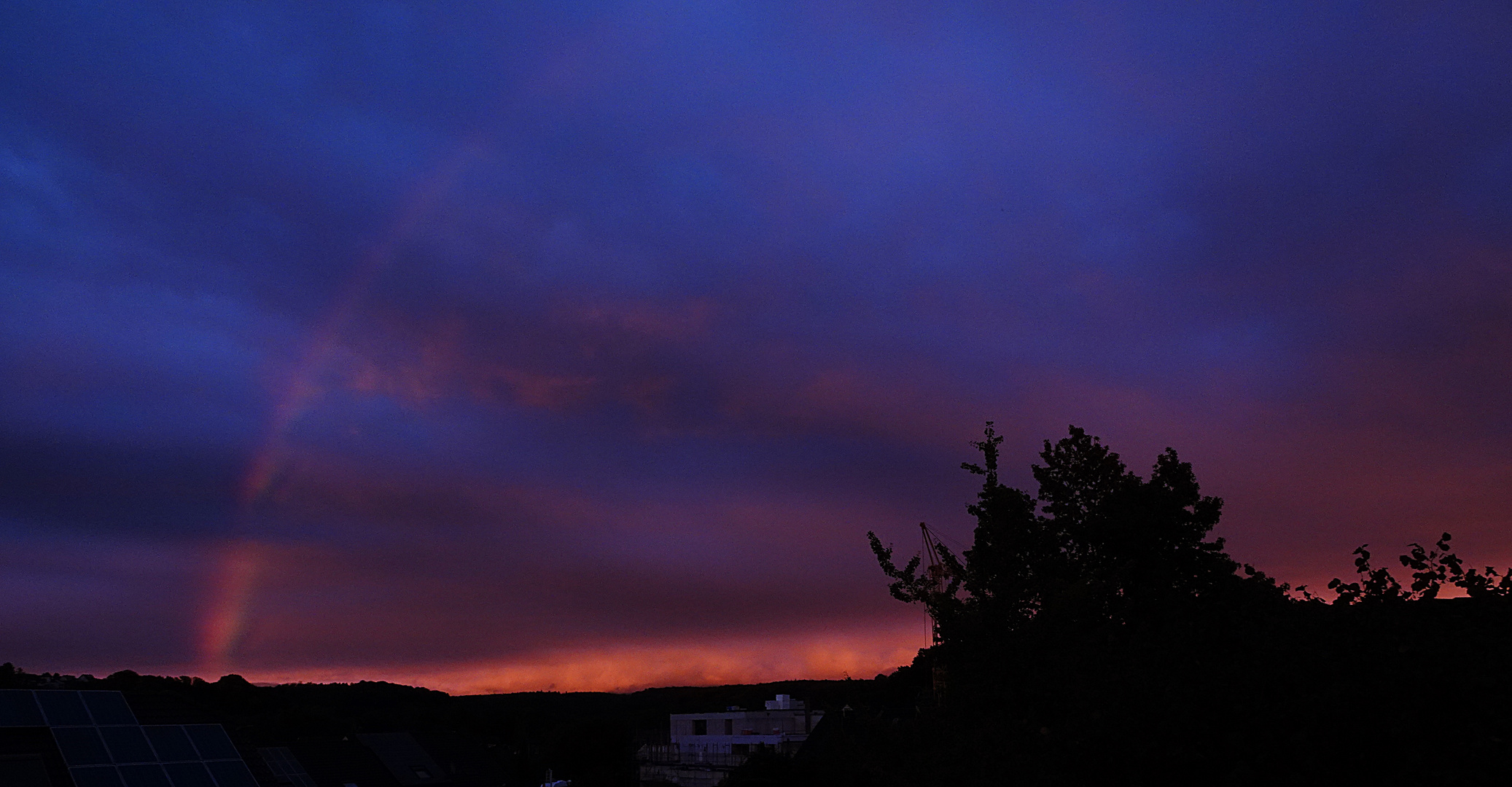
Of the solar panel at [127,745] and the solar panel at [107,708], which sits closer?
the solar panel at [127,745]

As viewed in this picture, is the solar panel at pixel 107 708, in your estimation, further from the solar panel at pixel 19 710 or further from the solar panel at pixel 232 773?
the solar panel at pixel 232 773

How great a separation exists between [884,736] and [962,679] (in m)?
3.24

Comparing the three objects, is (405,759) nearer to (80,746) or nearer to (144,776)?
(144,776)

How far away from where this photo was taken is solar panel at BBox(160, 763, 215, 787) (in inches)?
1462

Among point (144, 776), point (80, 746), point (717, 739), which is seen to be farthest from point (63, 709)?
point (717, 739)

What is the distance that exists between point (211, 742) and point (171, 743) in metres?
2.24

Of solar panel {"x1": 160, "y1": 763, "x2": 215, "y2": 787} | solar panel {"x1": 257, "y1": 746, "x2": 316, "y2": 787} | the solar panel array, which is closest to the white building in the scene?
solar panel {"x1": 257, "y1": 746, "x2": 316, "y2": 787}

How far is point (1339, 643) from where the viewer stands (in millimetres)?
15852

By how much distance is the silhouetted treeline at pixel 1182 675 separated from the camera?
47.3 feet

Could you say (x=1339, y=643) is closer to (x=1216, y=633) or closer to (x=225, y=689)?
(x=1216, y=633)

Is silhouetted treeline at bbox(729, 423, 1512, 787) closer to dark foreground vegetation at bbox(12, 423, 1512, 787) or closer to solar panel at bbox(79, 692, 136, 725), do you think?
dark foreground vegetation at bbox(12, 423, 1512, 787)

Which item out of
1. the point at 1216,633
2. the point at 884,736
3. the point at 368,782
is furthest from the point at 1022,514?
the point at 368,782

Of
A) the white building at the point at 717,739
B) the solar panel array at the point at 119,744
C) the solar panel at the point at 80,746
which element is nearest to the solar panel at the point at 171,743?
the solar panel array at the point at 119,744

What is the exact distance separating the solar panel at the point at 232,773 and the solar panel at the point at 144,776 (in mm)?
2323
